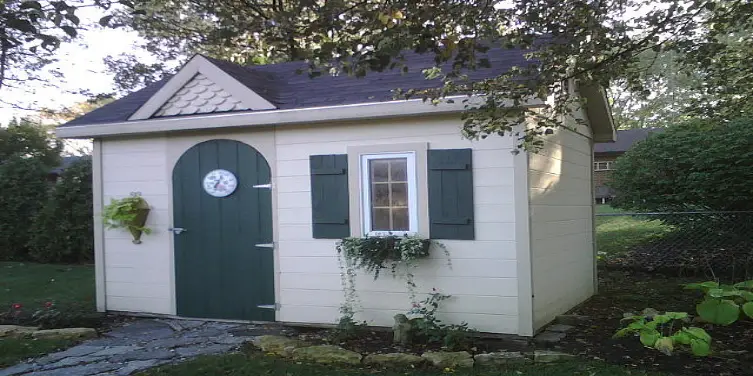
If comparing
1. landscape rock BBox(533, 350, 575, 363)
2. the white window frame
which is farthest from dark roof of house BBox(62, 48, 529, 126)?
landscape rock BBox(533, 350, 575, 363)

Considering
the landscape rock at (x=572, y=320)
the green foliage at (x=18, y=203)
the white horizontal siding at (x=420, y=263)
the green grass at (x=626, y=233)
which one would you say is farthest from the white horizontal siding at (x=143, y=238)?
the green grass at (x=626, y=233)

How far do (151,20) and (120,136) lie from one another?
8819mm

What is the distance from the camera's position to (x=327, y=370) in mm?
4867

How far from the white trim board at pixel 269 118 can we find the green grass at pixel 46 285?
2191 millimetres

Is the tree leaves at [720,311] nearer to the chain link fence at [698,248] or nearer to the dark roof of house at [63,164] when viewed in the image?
the chain link fence at [698,248]

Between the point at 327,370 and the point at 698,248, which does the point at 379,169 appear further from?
the point at 698,248

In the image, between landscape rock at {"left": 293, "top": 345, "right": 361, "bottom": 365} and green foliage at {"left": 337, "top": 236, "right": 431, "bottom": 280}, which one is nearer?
landscape rock at {"left": 293, "top": 345, "right": 361, "bottom": 365}

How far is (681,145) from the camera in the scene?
9422mm

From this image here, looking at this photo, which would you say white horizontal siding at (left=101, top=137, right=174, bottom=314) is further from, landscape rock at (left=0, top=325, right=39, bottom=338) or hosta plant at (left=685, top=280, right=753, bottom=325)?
hosta plant at (left=685, top=280, right=753, bottom=325)

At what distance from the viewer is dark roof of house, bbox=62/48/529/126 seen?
6.18 m

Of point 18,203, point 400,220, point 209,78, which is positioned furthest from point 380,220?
point 18,203

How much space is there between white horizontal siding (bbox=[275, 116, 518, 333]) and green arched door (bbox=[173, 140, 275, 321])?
232 mm

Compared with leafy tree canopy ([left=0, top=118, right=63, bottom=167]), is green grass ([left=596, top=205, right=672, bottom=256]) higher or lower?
lower

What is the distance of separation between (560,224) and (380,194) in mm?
2188
